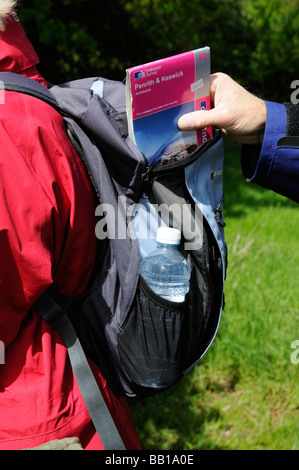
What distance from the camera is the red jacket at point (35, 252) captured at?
1.29 meters

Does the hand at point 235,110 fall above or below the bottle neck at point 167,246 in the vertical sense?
above

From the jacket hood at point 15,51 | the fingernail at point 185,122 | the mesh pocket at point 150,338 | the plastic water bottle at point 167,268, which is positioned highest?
the jacket hood at point 15,51

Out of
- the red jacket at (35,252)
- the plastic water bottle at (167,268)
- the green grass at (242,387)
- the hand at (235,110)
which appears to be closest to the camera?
the red jacket at (35,252)

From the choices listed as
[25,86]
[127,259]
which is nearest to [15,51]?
[25,86]

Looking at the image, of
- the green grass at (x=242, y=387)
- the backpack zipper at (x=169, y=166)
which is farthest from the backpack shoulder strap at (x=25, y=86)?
the green grass at (x=242, y=387)

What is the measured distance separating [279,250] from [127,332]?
372cm

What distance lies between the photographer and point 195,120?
5.32 feet

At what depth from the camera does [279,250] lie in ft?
16.5

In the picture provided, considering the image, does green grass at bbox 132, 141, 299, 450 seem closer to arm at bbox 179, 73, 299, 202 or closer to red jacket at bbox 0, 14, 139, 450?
red jacket at bbox 0, 14, 139, 450

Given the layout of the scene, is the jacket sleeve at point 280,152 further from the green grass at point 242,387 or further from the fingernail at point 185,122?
the green grass at point 242,387

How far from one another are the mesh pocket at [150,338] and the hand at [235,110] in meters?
0.62

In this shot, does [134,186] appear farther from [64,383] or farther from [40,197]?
[64,383]

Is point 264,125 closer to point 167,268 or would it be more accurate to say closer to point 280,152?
point 280,152

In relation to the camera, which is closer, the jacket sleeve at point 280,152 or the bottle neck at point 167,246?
the bottle neck at point 167,246
